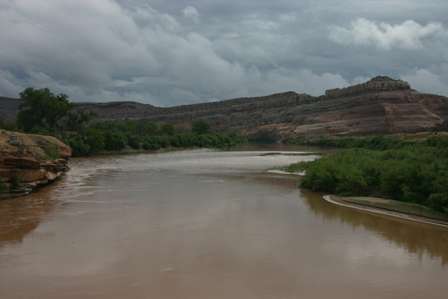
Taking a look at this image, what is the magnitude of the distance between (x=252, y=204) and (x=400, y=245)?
879 centimetres

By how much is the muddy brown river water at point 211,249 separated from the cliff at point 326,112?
7510 cm

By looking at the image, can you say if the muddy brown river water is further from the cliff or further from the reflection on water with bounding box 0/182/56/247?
the cliff

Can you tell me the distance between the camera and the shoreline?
19389 millimetres

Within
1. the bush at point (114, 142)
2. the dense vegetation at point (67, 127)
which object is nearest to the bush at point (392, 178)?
the dense vegetation at point (67, 127)

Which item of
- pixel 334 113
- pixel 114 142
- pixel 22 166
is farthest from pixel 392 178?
pixel 334 113

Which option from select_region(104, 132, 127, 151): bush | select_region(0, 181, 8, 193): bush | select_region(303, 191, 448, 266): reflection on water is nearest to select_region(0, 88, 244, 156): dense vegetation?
select_region(104, 132, 127, 151): bush

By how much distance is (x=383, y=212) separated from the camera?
70.9ft

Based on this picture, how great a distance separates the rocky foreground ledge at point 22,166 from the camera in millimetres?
26595

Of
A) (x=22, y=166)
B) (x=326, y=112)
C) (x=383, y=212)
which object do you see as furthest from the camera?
(x=326, y=112)

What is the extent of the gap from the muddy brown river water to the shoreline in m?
0.50

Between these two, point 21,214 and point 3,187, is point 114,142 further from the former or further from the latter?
point 21,214

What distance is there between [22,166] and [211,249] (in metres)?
16.5

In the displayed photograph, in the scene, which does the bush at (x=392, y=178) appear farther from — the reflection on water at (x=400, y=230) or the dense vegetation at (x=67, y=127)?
the dense vegetation at (x=67, y=127)

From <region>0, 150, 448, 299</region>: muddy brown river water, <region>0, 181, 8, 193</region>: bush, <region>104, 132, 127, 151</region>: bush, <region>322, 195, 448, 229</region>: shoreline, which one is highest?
<region>104, 132, 127, 151</region>: bush
